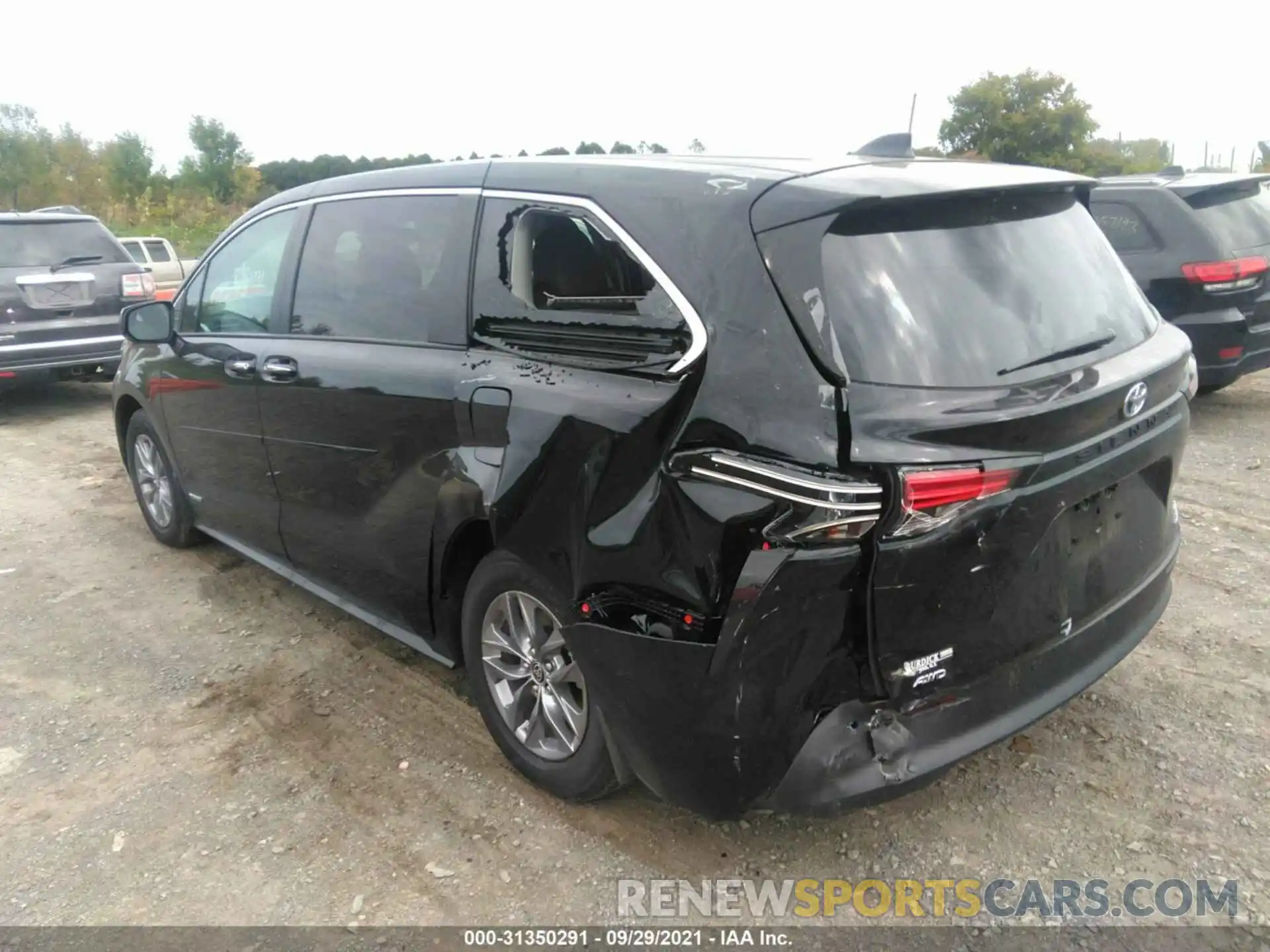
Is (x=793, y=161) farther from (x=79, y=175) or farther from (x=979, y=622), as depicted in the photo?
(x=79, y=175)

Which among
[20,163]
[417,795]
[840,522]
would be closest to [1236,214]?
[840,522]

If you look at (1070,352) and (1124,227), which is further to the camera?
(1124,227)

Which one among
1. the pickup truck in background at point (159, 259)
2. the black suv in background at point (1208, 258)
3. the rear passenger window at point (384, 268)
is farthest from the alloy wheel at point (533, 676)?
the pickup truck in background at point (159, 259)

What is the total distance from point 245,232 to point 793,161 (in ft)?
9.12

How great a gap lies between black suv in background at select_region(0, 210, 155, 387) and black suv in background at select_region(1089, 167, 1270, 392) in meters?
8.39

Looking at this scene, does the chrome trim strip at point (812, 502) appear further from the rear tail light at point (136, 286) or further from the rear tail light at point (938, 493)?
the rear tail light at point (136, 286)

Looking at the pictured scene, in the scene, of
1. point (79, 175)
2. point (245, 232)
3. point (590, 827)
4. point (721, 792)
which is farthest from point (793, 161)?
point (79, 175)

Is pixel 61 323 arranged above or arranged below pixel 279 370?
below

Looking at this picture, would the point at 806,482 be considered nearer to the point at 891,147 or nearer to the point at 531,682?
the point at 531,682

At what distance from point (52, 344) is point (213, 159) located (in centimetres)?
5145

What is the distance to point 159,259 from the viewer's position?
2005 cm

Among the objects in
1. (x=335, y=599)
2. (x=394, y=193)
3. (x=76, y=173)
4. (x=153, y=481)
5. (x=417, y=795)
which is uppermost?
(x=76, y=173)

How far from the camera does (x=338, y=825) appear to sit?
2998 mm

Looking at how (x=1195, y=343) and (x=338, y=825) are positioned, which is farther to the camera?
(x=1195, y=343)
